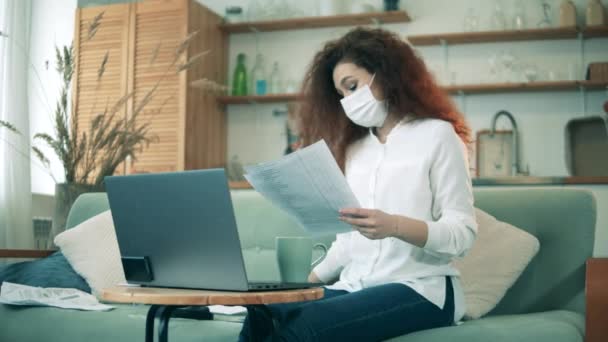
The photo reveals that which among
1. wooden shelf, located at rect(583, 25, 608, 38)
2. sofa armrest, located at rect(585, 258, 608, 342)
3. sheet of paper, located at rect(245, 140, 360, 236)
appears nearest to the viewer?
sheet of paper, located at rect(245, 140, 360, 236)

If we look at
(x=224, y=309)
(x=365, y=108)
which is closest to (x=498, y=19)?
(x=365, y=108)

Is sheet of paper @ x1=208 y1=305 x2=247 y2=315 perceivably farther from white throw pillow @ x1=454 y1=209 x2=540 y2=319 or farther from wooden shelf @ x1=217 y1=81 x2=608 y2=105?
wooden shelf @ x1=217 y1=81 x2=608 y2=105

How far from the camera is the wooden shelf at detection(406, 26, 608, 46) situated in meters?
5.12

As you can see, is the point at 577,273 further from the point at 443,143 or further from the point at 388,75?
the point at 388,75

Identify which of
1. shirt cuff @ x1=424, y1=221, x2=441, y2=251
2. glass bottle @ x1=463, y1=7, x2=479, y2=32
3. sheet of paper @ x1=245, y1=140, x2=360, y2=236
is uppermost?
glass bottle @ x1=463, y1=7, x2=479, y2=32

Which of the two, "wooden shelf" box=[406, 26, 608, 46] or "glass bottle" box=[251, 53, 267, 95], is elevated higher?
"wooden shelf" box=[406, 26, 608, 46]

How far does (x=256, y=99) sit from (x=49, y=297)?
11.4ft

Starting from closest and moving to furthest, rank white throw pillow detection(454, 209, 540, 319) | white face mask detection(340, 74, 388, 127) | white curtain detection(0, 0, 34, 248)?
white face mask detection(340, 74, 388, 127) < white throw pillow detection(454, 209, 540, 319) < white curtain detection(0, 0, 34, 248)

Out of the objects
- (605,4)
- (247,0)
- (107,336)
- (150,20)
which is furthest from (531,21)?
(107,336)

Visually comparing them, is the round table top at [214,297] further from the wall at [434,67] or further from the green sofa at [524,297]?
the wall at [434,67]

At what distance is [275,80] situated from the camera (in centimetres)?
577

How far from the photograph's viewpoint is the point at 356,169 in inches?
83.8

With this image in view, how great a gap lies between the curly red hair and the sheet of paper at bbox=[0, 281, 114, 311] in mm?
886

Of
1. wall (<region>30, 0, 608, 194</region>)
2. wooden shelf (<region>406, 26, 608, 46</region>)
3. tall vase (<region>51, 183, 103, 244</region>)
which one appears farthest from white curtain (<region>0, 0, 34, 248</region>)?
wooden shelf (<region>406, 26, 608, 46</region>)
